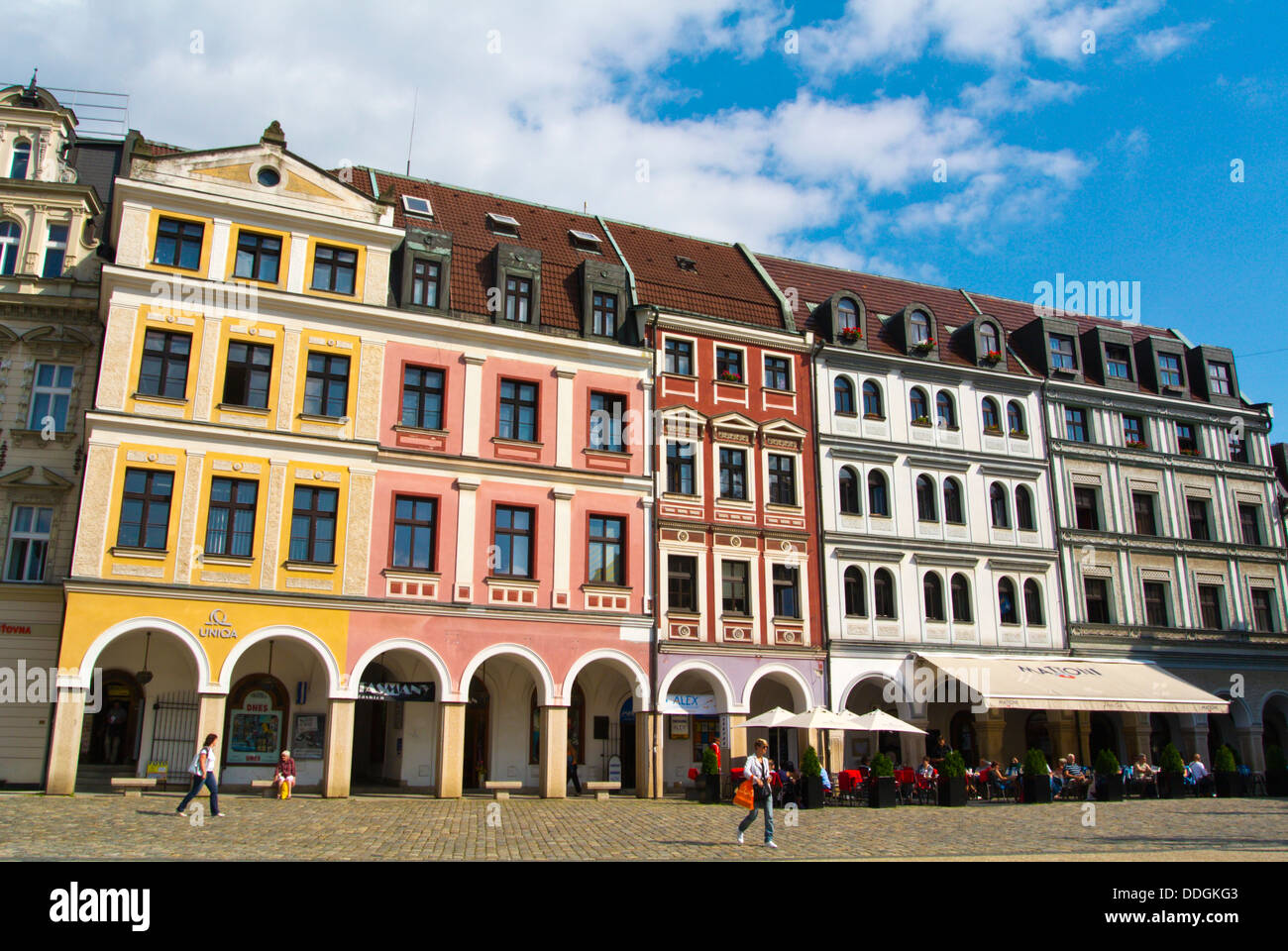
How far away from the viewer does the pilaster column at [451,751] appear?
26.9 m

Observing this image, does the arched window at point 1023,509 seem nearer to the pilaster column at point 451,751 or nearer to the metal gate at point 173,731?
the pilaster column at point 451,751

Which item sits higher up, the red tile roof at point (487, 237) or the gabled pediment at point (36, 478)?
the red tile roof at point (487, 237)

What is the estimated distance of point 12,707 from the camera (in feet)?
90.2

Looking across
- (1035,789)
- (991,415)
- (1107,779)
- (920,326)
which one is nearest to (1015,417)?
(991,415)

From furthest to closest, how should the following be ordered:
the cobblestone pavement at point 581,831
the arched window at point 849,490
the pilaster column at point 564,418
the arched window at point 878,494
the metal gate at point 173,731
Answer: the arched window at point 878,494 < the arched window at point 849,490 < the pilaster column at point 564,418 < the metal gate at point 173,731 < the cobblestone pavement at point 581,831

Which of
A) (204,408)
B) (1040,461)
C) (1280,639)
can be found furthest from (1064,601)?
(204,408)

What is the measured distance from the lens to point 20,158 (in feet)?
99.1

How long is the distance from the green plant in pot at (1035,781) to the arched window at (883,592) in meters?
7.14

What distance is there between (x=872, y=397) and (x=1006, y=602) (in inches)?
356

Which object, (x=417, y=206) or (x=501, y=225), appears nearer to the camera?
(x=417, y=206)

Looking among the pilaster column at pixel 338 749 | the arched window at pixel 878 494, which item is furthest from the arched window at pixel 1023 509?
the pilaster column at pixel 338 749

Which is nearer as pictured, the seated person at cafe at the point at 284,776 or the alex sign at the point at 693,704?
the seated person at cafe at the point at 284,776

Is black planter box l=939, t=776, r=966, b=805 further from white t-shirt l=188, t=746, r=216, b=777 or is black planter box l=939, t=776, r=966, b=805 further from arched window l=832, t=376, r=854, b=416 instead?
white t-shirt l=188, t=746, r=216, b=777

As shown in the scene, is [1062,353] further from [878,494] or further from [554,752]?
[554,752]
